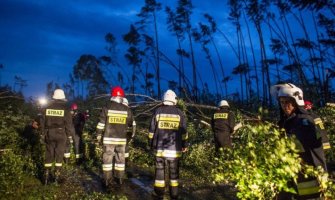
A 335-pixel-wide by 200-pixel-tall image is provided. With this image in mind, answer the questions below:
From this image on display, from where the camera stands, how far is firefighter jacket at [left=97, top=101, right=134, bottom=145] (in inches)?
311

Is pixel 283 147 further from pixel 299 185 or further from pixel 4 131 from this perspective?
pixel 4 131

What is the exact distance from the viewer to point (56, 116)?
8.22 meters

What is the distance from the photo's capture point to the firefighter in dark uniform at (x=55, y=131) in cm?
815

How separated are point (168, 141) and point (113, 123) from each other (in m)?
1.64

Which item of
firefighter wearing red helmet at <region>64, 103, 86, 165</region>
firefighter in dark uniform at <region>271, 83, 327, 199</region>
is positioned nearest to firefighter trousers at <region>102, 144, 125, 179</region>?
firefighter wearing red helmet at <region>64, 103, 86, 165</region>

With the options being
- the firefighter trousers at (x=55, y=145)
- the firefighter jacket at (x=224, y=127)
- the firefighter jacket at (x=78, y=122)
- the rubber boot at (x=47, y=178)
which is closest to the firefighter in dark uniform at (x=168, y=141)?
the firefighter trousers at (x=55, y=145)

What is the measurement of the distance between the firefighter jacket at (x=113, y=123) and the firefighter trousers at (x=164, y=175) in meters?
1.49

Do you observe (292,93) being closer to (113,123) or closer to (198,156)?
(113,123)

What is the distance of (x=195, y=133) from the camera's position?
1214cm

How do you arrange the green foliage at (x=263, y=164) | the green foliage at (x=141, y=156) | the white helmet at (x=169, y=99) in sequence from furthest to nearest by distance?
the green foliage at (x=141, y=156)
the white helmet at (x=169, y=99)
the green foliage at (x=263, y=164)

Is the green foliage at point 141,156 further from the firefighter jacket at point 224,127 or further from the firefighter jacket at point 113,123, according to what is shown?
the firefighter jacket at point 113,123

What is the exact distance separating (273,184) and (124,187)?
571cm

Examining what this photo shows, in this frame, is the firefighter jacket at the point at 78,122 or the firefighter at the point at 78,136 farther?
the firefighter jacket at the point at 78,122

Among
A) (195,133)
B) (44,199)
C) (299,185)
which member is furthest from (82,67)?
(299,185)
